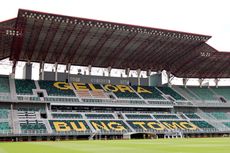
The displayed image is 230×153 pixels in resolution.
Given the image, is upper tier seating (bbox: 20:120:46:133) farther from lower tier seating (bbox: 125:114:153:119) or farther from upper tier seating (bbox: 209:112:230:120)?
upper tier seating (bbox: 209:112:230:120)

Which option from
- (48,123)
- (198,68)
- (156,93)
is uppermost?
(198,68)

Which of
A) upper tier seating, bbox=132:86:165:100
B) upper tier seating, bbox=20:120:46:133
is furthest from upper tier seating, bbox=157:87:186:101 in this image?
upper tier seating, bbox=20:120:46:133

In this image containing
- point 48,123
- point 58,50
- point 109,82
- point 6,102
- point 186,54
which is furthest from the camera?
point 109,82

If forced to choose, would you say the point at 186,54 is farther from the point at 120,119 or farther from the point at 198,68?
the point at 120,119

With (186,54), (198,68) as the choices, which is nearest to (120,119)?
(186,54)

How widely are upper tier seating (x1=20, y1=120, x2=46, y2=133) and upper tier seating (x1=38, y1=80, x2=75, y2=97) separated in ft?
35.9

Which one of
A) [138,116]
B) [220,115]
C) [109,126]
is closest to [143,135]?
[109,126]

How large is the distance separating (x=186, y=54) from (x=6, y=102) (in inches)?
1555

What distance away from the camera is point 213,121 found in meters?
78.9

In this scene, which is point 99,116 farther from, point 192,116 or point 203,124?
point 203,124

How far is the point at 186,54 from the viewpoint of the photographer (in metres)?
77.8

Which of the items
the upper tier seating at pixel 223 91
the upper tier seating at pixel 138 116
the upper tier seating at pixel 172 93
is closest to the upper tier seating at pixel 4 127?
the upper tier seating at pixel 138 116

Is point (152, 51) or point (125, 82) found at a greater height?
point (152, 51)

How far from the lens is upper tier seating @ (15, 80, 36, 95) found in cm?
7050
